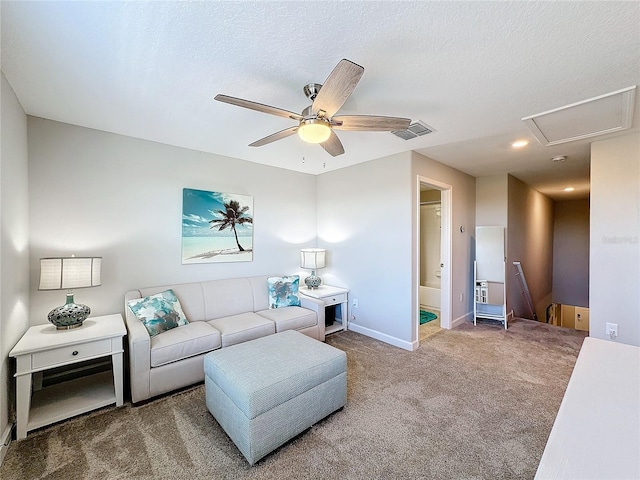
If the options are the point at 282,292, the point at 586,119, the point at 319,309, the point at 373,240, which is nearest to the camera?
the point at 586,119

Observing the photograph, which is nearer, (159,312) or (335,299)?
(159,312)

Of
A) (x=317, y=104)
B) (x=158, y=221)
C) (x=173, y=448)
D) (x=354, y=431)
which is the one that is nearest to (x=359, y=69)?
(x=317, y=104)

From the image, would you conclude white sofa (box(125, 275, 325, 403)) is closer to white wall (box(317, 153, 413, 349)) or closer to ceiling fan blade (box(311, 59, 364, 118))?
white wall (box(317, 153, 413, 349))

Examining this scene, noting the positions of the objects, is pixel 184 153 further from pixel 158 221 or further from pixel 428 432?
pixel 428 432

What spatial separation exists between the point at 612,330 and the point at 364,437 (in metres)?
2.89

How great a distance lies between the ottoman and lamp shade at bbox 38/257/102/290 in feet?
4.00

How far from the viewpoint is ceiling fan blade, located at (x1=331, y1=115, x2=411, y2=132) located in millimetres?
1827

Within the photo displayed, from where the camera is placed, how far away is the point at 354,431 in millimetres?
1931

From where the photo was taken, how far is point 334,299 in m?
3.84

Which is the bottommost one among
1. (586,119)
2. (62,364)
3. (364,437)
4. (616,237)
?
(364,437)

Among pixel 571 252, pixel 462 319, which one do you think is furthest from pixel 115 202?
pixel 571 252

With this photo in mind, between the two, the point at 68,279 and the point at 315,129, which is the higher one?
the point at 315,129

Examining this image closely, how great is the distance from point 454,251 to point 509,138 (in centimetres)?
174

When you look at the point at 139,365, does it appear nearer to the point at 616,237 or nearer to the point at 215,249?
the point at 215,249
